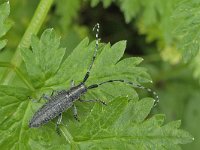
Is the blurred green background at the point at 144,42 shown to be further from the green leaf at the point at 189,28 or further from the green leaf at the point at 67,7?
the green leaf at the point at 189,28

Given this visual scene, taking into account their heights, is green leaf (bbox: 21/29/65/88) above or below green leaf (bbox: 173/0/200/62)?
above

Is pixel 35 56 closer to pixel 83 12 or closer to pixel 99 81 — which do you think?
pixel 99 81

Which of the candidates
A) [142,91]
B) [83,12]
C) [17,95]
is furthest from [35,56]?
[83,12]

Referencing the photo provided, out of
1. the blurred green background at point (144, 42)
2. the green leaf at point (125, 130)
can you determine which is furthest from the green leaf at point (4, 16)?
the blurred green background at point (144, 42)

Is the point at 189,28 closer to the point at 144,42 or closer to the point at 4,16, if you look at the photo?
the point at 4,16

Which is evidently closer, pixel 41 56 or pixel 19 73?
pixel 41 56

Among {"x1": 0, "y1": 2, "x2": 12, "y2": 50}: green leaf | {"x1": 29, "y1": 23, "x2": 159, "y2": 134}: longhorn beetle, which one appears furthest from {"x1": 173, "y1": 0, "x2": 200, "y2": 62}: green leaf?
{"x1": 0, "y1": 2, "x2": 12, "y2": 50}: green leaf

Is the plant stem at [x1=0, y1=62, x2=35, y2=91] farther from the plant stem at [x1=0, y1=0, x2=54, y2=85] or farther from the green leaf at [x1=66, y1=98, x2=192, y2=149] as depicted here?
the green leaf at [x1=66, y1=98, x2=192, y2=149]

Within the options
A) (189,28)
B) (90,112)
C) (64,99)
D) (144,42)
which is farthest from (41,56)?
(144,42)
